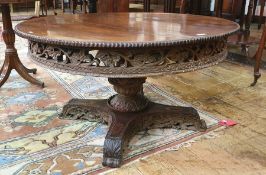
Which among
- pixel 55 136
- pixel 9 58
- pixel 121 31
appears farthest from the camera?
pixel 9 58

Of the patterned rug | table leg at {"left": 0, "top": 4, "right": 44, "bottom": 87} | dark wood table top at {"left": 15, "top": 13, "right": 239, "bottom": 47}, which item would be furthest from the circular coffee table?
table leg at {"left": 0, "top": 4, "right": 44, "bottom": 87}

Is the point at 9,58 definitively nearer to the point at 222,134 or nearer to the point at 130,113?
the point at 130,113

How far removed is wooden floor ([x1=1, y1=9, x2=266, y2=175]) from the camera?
147cm

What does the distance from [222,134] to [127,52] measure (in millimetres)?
887

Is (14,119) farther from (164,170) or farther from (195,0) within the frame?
(195,0)

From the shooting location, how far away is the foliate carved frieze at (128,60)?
1.28 meters

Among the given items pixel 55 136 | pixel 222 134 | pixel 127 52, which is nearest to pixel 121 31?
pixel 127 52

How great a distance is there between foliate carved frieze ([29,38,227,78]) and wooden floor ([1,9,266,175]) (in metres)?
0.50

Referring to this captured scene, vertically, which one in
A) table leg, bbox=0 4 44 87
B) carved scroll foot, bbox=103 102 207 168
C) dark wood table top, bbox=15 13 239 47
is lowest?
carved scroll foot, bbox=103 102 207 168

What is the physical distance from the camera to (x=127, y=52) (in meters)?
1.27

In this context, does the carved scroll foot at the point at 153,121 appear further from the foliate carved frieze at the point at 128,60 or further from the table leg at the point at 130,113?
the foliate carved frieze at the point at 128,60

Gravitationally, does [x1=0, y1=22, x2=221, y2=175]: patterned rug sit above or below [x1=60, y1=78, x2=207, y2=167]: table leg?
below

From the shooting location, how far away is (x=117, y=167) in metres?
1.48

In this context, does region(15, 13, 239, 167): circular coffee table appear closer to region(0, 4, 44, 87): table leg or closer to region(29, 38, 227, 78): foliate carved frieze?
region(29, 38, 227, 78): foliate carved frieze
